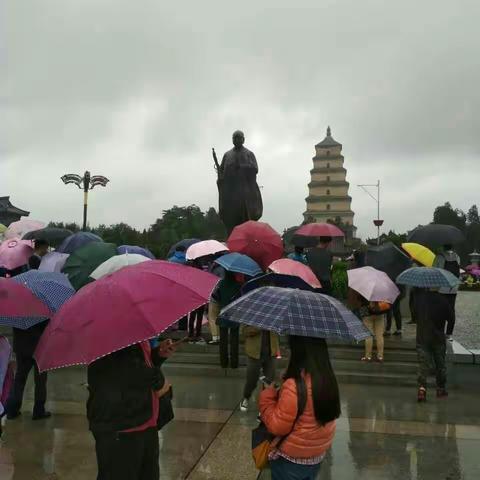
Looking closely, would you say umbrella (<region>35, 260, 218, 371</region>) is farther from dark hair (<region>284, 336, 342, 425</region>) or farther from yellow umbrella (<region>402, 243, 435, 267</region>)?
yellow umbrella (<region>402, 243, 435, 267</region>)

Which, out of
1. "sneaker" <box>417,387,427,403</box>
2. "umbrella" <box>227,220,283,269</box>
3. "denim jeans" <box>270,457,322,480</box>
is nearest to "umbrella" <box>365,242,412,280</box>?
"umbrella" <box>227,220,283,269</box>

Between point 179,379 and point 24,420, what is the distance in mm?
2356

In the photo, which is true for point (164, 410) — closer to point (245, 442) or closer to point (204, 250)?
point (245, 442)

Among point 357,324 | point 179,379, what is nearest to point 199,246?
point 179,379

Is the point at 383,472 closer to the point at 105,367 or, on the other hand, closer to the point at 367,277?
the point at 105,367

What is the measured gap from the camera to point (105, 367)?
3.04 meters

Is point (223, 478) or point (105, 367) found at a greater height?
point (105, 367)

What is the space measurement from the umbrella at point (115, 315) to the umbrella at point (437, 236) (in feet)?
24.0

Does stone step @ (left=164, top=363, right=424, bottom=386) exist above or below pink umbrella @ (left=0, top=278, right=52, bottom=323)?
below

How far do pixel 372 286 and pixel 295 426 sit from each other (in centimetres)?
469

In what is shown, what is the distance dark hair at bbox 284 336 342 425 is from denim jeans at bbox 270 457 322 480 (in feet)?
0.99

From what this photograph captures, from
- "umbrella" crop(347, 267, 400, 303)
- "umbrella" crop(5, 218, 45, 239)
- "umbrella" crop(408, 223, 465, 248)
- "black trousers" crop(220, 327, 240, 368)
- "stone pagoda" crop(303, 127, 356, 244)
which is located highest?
"stone pagoda" crop(303, 127, 356, 244)

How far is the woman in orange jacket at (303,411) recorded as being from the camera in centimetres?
290

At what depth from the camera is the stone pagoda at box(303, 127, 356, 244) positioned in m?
73.4
